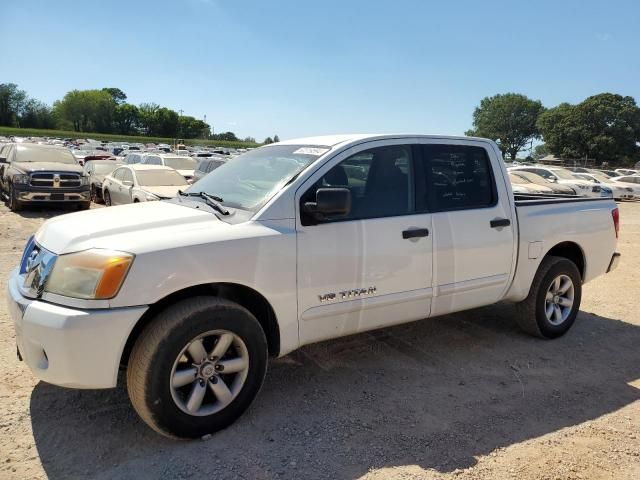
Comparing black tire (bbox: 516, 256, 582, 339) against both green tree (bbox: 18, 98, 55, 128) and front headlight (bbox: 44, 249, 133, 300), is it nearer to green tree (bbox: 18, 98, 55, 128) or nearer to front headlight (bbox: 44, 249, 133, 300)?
front headlight (bbox: 44, 249, 133, 300)

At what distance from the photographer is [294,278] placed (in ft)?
10.5

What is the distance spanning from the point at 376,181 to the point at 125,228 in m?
1.78

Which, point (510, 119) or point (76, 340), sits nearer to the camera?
point (76, 340)

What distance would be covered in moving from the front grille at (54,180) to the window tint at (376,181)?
11.1 m

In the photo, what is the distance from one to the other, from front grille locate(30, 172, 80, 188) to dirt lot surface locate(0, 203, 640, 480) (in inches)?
342

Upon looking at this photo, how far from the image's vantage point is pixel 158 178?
37.1 feet

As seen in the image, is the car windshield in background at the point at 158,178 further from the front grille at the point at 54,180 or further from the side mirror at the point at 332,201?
the side mirror at the point at 332,201

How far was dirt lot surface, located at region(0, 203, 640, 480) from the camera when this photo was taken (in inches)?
110

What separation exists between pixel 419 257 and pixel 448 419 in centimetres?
115

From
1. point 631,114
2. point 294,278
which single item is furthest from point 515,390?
point 631,114

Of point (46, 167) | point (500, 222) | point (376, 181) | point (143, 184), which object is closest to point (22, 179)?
point (46, 167)

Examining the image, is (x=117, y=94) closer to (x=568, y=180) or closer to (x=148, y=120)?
(x=148, y=120)

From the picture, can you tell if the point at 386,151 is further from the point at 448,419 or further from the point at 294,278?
the point at 448,419

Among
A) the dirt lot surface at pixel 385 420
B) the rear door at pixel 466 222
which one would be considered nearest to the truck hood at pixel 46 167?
the dirt lot surface at pixel 385 420
